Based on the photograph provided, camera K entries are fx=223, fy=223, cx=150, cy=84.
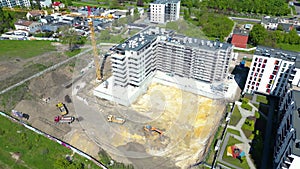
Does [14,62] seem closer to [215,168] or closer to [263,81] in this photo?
[215,168]

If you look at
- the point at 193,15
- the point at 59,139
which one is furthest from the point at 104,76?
the point at 193,15

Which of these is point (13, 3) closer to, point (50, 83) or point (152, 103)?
point (50, 83)

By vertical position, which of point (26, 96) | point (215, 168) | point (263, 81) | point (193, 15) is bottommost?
point (215, 168)

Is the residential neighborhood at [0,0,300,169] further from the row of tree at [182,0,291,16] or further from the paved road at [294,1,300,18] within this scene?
the paved road at [294,1,300,18]

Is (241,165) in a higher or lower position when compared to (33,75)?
lower

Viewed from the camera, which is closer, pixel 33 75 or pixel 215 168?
pixel 215 168

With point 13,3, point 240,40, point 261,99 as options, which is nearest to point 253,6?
point 240,40
